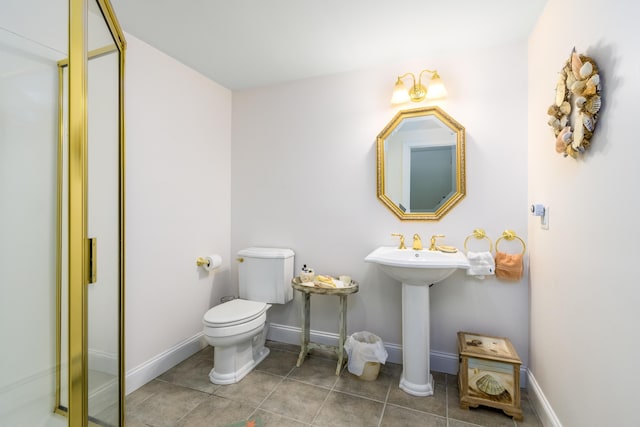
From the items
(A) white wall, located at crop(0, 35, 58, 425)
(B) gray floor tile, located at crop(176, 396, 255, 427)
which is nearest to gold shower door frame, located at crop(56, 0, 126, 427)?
(A) white wall, located at crop(0, 35, 58, 425)

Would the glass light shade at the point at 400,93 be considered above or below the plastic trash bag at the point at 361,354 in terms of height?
above

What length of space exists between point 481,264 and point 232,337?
5.69 ft

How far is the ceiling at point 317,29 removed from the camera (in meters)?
1.65

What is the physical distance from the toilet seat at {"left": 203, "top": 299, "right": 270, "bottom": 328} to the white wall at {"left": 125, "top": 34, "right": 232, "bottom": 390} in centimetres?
40

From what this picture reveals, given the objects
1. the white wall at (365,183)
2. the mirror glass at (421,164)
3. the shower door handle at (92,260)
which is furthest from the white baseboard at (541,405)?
the shower door handle at (92,260)

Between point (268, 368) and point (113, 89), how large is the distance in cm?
201

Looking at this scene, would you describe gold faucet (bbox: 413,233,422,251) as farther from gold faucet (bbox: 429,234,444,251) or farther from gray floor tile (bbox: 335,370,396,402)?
gray floor tile (bbox: 335,370,396,402)

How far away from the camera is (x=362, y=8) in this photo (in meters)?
1.67

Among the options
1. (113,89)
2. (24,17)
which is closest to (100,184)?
(113,89)

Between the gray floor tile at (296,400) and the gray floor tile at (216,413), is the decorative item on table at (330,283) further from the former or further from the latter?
the gray floor tile at (216,413)

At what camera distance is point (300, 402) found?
5.91ft

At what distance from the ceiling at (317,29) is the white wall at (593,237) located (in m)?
0.31

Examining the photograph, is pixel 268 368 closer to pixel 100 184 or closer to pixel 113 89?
pixel 100 184

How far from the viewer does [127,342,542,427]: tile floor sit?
1.63 metres
